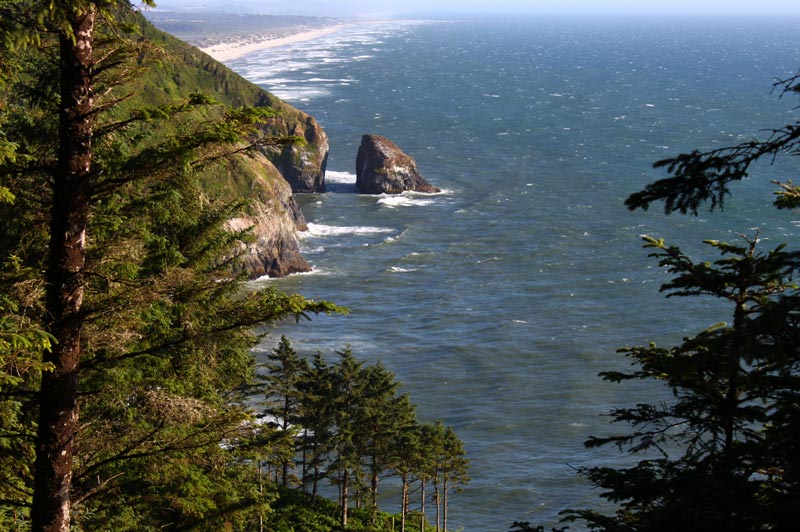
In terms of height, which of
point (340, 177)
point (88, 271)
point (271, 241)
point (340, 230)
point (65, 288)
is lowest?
point (340, 230)

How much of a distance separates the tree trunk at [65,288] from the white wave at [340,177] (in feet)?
334

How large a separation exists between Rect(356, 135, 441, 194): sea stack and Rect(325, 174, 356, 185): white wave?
4603 mm

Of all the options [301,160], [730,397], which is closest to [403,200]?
[301,160]

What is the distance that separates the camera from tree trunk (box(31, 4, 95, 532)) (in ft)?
30.7

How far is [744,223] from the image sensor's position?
90.6 metres

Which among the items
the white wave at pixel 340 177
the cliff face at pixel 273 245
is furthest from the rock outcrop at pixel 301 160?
the cliff face at pixel 273 245

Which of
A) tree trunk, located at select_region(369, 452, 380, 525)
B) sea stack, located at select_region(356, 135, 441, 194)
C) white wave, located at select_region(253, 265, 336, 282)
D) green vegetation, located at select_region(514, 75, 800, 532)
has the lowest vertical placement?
tree trunk, located at select_region(369, 452, 380, 525)

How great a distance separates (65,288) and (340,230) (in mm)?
82081

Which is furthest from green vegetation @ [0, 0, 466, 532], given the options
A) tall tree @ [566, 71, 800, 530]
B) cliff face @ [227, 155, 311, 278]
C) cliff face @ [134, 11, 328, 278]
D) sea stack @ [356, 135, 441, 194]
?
sea stack @ [356, 135, 441, 194]

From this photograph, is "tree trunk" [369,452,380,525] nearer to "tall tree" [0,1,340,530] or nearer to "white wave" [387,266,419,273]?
"tall tree" [0,1,340,530]

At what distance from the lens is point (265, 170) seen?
8975cm

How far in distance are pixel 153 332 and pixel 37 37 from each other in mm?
7943

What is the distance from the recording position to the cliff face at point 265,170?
75.8 meters

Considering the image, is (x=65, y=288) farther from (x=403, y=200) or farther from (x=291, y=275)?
(x=403, y=200)
